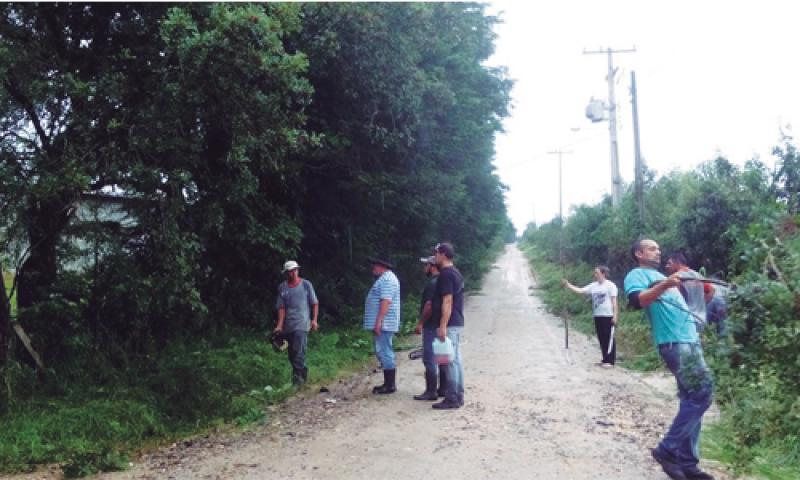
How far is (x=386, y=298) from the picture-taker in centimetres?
834

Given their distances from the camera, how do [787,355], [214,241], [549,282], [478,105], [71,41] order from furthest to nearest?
[549,282]
[478,105]
[214,241]
[71,41]
[787,355]

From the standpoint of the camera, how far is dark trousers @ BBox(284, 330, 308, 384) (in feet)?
28.9

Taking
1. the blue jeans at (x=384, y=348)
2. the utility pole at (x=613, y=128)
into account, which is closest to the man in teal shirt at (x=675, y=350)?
the blue jeans at (x=384, y=348)

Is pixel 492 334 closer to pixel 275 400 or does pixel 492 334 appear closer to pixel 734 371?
pixel 275 400

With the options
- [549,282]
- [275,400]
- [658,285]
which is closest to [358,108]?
[275,400]

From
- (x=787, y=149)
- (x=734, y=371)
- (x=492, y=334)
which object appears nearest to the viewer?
(x=734, y=371)

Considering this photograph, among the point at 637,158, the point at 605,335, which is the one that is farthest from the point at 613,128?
the point at 605,335

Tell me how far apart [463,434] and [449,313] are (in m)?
1.56

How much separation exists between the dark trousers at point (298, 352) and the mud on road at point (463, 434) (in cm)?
32

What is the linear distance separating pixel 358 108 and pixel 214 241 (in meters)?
3.76

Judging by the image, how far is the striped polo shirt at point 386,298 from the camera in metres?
8.39

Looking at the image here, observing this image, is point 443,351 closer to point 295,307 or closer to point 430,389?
point 430,389

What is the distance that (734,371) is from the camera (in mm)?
3979

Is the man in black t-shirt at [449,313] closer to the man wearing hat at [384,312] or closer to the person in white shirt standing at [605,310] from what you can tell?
the man wearing hat at [384,312]
